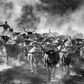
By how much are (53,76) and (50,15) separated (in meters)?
61.6

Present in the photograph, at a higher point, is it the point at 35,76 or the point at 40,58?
the point at 40,58

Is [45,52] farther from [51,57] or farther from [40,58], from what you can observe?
[40,58]

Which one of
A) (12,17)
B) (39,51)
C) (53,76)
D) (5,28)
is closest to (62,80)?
(53,76)

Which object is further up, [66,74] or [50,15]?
[50,15]

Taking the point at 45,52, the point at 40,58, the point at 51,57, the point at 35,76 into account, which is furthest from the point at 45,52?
the point at 40,58

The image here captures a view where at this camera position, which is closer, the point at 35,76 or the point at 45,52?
the point at 45,52

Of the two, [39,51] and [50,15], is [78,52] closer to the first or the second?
[39,51]

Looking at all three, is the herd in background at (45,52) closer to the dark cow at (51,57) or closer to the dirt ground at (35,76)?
A: the dark cow at (51,57)

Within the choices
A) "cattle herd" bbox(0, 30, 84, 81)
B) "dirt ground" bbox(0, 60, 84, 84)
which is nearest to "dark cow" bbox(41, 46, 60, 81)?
"cattle herd" bbox(0, 30, 84, 81)

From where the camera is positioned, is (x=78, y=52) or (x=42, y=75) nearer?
(x=42, y=75)

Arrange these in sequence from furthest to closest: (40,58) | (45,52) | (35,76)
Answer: (40,58), (35,76), (45,52)

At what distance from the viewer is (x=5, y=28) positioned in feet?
140

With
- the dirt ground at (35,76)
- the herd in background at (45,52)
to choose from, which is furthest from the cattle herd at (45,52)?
the dirt ground at (35,76)

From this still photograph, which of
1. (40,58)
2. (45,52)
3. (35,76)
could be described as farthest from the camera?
(40,58)
